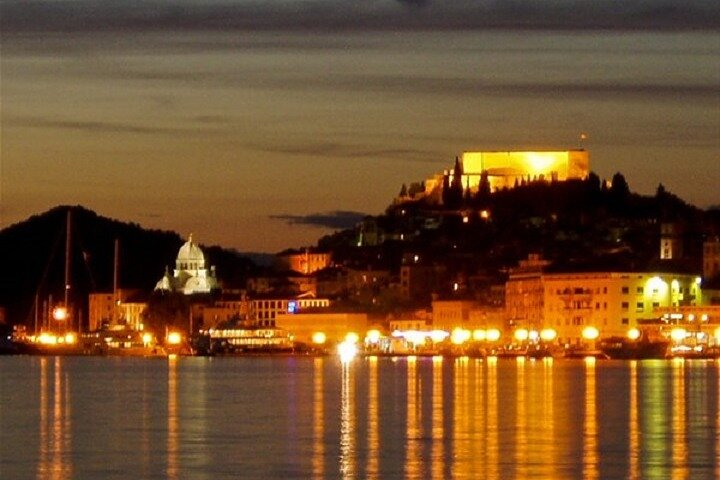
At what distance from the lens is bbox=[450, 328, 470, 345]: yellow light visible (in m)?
137

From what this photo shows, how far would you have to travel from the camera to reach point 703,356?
391 feet

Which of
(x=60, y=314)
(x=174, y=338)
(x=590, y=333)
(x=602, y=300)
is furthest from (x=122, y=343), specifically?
(x=602, y=300)

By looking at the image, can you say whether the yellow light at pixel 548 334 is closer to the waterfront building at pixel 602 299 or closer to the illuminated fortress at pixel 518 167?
the waterfront building at pixel 602 299

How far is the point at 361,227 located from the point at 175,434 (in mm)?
128924

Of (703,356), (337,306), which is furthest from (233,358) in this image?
(703,356)

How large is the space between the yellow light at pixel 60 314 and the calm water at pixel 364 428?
7871 cm

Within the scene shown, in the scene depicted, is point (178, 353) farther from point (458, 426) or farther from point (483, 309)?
point (458, 426)

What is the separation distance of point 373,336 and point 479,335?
772 centimetres

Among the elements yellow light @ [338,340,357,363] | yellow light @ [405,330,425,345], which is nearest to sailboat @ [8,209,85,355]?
yellow light @ [338,340,357,363]

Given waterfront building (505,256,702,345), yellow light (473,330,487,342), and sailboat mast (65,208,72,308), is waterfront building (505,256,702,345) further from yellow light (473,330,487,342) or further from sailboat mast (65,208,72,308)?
sailboat mast (65,208,72,308)

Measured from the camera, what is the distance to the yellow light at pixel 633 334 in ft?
417

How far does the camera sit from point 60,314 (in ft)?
529

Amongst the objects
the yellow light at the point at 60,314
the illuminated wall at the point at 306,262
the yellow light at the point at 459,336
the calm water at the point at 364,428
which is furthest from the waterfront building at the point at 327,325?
the calm water at the point at 364,428

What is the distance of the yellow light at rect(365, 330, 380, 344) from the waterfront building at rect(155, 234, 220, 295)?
22.2 meters
